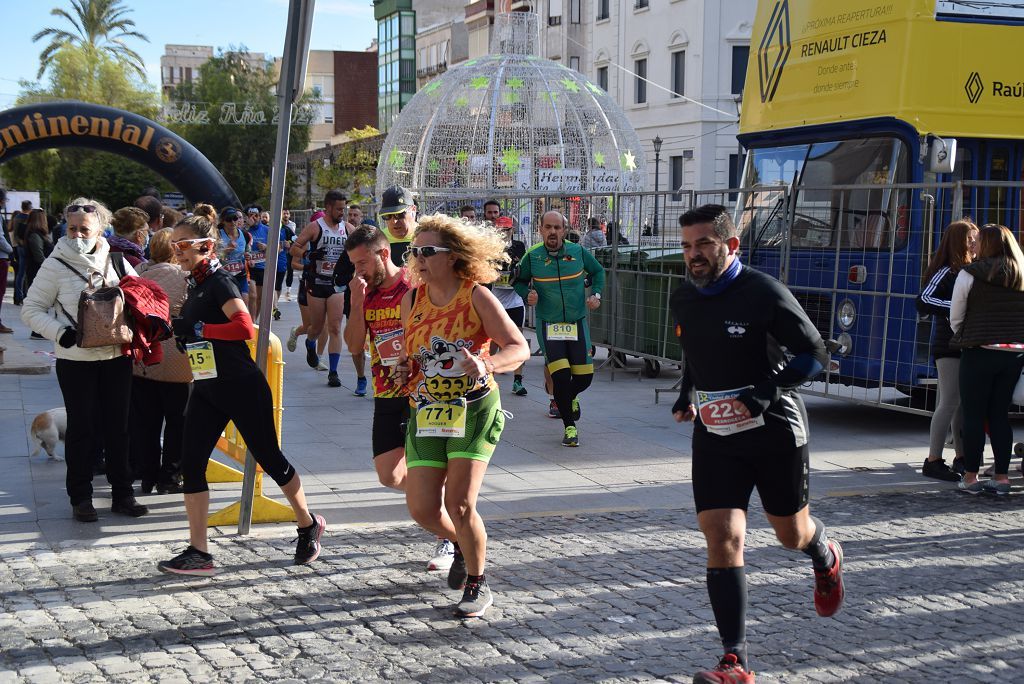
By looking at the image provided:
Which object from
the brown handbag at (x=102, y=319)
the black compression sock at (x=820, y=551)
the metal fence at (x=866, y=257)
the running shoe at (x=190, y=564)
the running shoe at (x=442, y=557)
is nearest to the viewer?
the black compression sock at (x=820, y=551)

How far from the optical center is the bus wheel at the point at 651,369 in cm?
1359

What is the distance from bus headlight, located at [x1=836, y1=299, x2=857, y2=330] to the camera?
1024 cm

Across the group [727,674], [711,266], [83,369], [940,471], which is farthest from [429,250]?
[940,471]

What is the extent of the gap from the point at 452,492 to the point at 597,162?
912 inches

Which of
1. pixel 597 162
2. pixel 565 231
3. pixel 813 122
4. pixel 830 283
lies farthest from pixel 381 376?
pixel 597 162

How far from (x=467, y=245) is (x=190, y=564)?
6.96 ft

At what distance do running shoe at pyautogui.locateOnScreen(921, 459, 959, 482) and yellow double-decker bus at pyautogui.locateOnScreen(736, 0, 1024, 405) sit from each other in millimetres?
1656

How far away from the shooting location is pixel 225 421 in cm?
579

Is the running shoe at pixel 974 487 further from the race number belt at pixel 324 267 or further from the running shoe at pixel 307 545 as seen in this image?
the race number belt at pixel 324 267

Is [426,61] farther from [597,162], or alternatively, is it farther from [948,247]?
[948,247]

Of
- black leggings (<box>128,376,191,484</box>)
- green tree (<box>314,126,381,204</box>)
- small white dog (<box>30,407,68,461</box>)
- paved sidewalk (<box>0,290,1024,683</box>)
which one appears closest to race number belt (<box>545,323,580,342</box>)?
paved sidewalk (<box>0,290,1024,683</box>)

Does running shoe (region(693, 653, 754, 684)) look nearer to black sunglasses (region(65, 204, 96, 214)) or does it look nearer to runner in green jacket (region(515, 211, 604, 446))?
black sunglasses (region(65, 204, 96, 214))

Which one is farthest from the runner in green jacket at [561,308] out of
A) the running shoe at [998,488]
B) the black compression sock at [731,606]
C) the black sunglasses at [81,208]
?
the black compression sock at [731,606]

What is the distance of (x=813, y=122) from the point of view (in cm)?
1096
